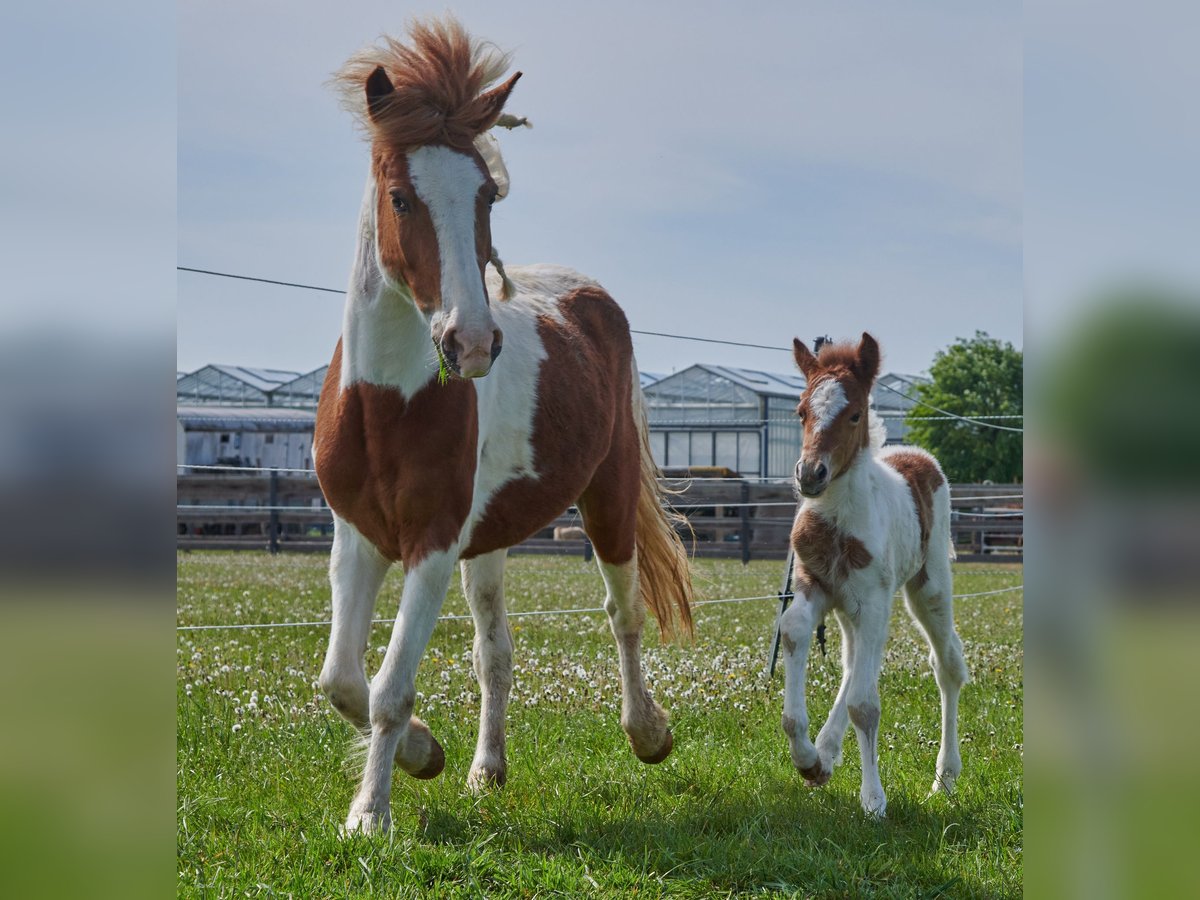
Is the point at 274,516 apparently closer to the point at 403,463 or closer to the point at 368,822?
the point at 403,463

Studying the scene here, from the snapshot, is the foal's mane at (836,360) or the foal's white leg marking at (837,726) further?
the foal's mane at (836,360)

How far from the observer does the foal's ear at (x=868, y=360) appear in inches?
187

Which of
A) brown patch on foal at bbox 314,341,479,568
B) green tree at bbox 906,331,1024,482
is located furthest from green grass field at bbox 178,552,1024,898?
green tree at bbox 906,331,1024,482

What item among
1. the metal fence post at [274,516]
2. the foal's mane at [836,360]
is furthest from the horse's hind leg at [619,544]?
the metal fence post at [274,516]

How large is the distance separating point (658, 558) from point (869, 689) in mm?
1787

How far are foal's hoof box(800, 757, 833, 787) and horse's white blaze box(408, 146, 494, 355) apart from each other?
230 cm

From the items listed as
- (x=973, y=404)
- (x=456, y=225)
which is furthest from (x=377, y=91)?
(x=973, y=404)

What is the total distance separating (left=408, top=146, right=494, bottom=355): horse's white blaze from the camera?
3275 mm

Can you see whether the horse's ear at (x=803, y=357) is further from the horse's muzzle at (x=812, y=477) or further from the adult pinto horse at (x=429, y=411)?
the adult pinto horse at (x=429, y=411)

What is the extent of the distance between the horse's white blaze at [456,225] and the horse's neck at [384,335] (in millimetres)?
423

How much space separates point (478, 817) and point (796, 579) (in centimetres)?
178

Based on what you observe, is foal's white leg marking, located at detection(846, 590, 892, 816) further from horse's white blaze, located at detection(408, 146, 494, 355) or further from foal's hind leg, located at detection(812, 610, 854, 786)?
horse's white blaze, located at detection(408, 146, 494, 355)

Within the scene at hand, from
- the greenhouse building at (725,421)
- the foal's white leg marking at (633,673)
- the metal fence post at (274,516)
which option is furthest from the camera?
the greenhouse building at (725,421)
